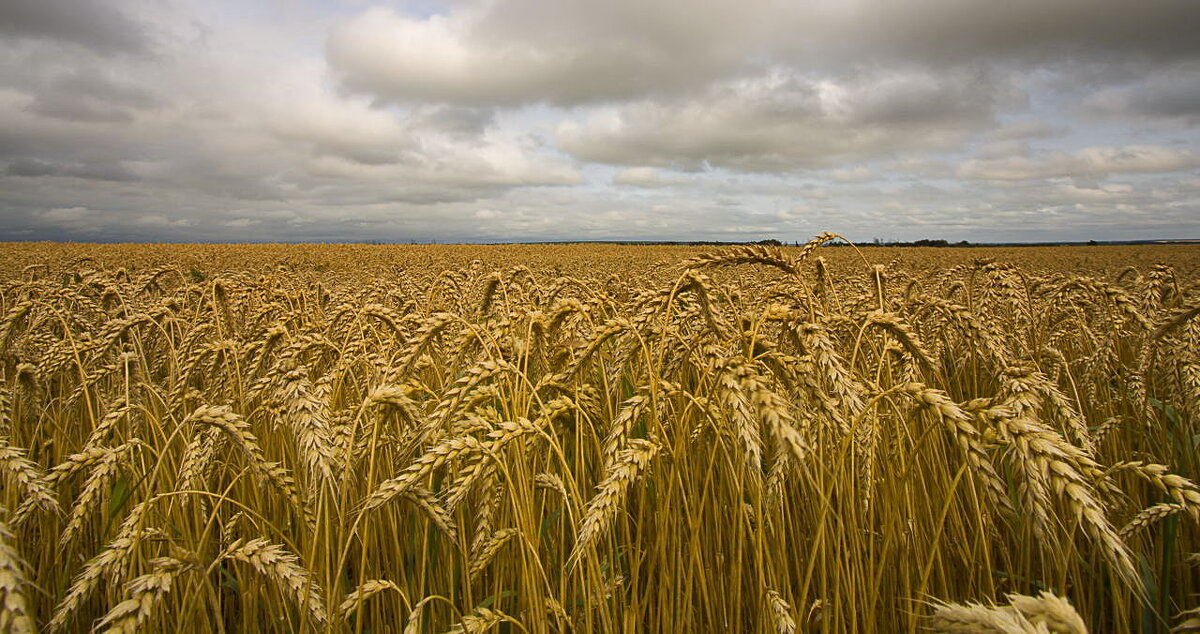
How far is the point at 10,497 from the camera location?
2.23 meters

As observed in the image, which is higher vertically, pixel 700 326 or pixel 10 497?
pixel 700 326

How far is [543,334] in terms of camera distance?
280cm

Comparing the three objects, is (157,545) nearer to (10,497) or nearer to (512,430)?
(10,497)

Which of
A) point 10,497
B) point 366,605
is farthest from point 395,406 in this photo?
point 10,497

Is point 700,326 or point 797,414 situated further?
point 700,326

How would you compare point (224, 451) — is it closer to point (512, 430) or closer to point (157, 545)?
point (157, 545)

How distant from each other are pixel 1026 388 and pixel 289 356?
9.69ft

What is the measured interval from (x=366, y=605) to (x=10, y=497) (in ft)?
4.96

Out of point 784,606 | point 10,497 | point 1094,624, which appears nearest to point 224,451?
point 10,497

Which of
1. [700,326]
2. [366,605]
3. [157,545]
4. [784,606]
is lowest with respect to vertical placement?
[366,605]

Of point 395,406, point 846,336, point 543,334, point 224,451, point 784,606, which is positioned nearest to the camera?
point 784,606

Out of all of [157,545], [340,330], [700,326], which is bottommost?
[157,545]

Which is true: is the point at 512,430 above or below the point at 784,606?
above

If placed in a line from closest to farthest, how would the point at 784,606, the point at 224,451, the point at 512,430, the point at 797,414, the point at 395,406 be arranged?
the point at 512,430
the point at 784,606
the point at 395,406
the point at 797,414
the point at 224,451
